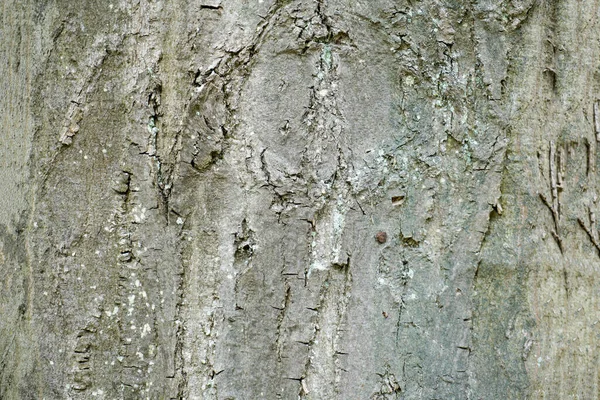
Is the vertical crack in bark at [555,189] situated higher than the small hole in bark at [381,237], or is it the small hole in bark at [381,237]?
the vertical crack in bark at [555,189]

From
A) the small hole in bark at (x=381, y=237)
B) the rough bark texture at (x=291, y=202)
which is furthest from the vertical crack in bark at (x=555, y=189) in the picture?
the small hole in bark at (x=381, y=237)

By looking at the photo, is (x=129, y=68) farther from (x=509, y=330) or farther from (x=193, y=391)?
(x=509, y=330)

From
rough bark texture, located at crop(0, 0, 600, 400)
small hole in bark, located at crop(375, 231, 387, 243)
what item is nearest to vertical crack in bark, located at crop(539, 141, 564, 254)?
rough bark texture, located at crop(0, 0, 600, 400)

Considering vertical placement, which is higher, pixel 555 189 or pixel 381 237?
pixel 555 189

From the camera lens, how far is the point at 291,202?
85 cm

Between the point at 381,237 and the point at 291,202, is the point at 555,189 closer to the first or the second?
the point at 381,237

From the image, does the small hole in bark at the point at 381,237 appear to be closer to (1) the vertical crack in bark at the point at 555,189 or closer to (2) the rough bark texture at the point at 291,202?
(2) the rough bark texture at the point at 291,202

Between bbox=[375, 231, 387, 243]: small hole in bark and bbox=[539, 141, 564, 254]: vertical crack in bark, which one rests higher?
bbox=[539, 141, 564, 254]: vertical crack in bark

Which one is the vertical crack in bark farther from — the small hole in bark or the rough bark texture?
the small hole in bark

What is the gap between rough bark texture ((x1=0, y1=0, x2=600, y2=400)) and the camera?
85 cm

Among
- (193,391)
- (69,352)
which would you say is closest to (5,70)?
(69,352)

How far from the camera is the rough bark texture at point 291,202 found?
85 cm

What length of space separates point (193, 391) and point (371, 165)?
1.37 ft

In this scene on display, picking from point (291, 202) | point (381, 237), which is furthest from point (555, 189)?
point (291, 202)
